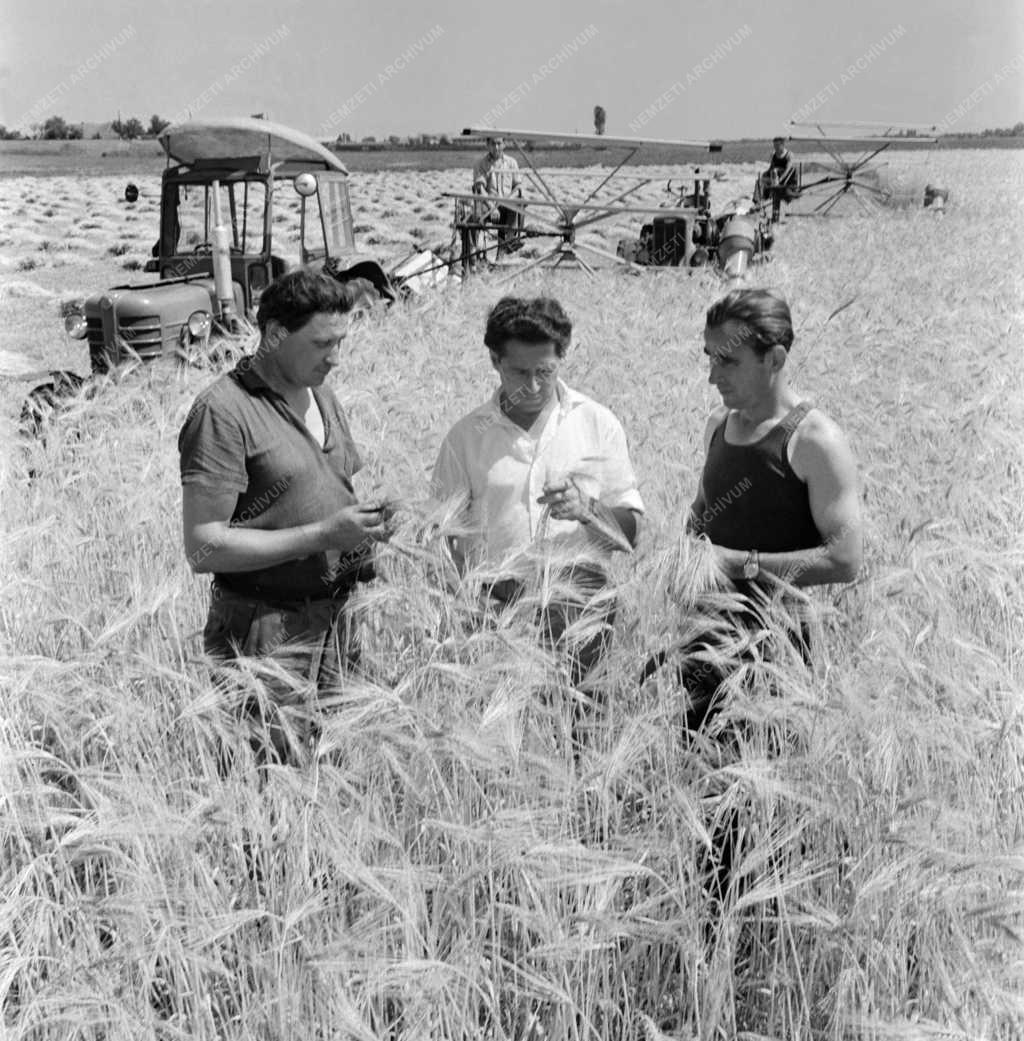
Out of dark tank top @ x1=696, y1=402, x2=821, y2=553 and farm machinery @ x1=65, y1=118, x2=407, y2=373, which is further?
farm machinery @ x1=65, y1=118, x2=407, y2=373

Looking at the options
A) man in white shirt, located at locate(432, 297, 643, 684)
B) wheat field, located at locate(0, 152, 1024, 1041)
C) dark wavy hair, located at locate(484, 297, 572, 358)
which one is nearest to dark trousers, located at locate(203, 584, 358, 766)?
wheat field, located at locate(0, 152, 1024, 1041)

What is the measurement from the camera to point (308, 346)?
8.55ft

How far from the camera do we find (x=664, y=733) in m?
2.20

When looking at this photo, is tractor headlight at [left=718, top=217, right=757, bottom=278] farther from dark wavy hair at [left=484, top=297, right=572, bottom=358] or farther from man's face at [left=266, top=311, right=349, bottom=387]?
man's face at [left=266, top=311, right=349, bottom=387]

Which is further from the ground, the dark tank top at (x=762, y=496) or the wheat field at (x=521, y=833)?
the dark tank top at (x=762, y=496)

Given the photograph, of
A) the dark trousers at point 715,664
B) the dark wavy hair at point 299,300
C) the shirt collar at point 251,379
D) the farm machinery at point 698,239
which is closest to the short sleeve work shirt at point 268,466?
the shirt collar at point 251,379

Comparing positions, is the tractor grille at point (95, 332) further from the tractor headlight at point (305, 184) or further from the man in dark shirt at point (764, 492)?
the man in dark shirt at point (764, 492)

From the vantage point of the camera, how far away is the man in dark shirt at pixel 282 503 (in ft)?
8.29

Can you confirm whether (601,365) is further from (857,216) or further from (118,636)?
(857,216)

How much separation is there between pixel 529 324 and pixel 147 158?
71277 mm

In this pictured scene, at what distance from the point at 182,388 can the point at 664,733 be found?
502cm

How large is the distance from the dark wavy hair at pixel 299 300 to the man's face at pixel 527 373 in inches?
15.9

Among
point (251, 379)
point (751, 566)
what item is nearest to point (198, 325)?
point (251, 379)

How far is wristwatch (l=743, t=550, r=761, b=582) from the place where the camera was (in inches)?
97.3
